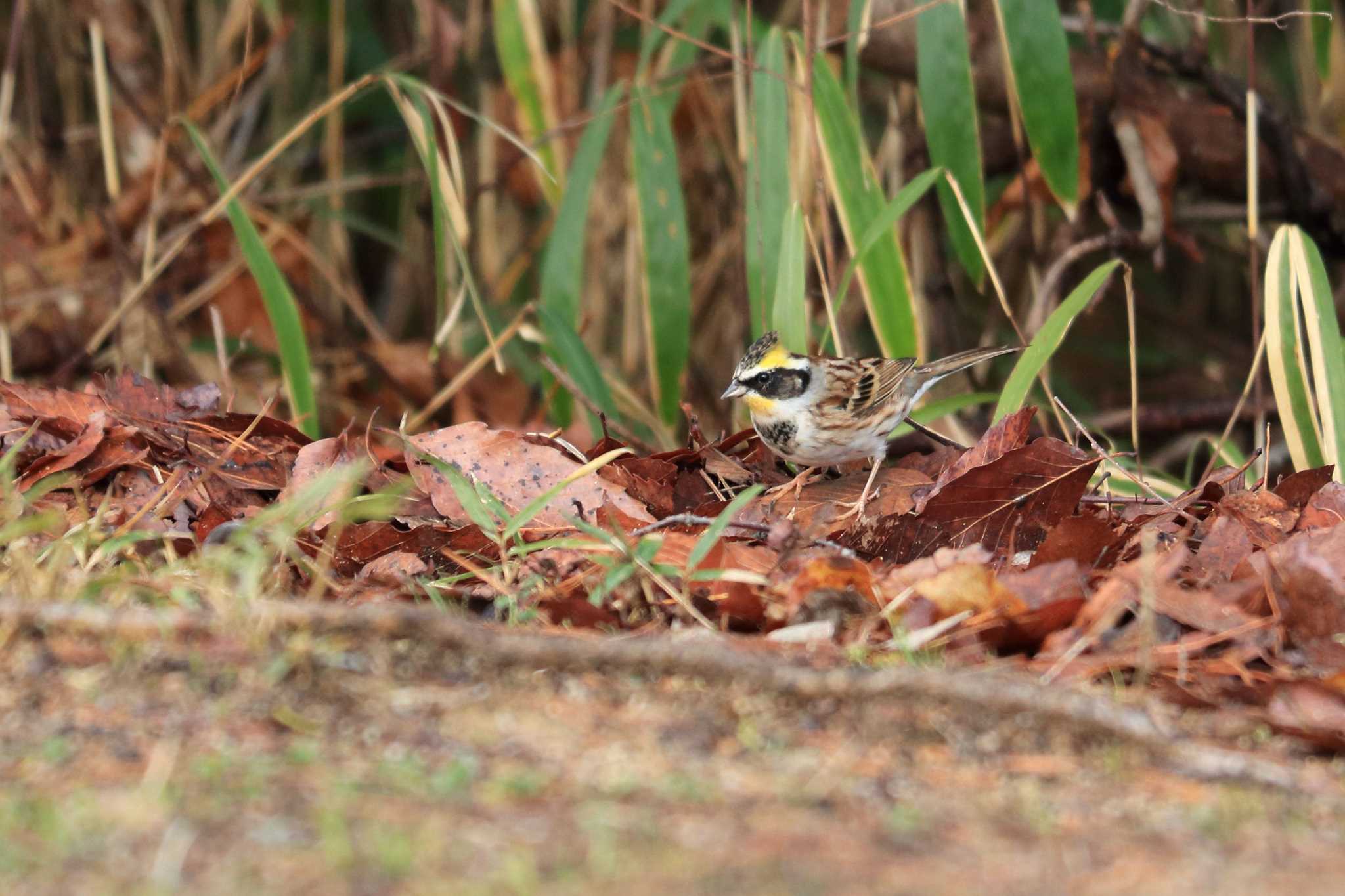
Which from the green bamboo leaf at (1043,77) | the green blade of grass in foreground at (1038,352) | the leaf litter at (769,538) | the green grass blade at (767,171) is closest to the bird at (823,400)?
the leaf litter at (769,538)

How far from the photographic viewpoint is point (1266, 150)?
19.0 feet

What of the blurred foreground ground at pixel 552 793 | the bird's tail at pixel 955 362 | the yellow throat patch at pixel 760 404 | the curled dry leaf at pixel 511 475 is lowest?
the bird's tail at pixel 955 362

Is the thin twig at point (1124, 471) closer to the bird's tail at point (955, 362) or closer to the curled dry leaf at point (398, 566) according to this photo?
the curled dry leaf at point (398, 566)

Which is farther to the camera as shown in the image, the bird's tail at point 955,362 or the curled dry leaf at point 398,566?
the bird's tail at point 955,362

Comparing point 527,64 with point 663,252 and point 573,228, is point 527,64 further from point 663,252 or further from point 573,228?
point 663,252

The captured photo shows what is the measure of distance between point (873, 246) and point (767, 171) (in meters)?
0.43

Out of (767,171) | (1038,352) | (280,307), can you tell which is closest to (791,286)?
(767,171)

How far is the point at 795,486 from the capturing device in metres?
3.81

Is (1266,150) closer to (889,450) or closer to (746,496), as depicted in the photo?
(889,450)

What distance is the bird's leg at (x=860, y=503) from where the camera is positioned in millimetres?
3412

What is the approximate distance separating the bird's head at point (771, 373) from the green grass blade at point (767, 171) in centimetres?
17

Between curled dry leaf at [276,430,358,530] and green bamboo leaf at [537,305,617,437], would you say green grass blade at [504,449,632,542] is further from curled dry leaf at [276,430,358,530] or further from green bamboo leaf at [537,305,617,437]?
green bamboo leaf at [537,305,617,437]

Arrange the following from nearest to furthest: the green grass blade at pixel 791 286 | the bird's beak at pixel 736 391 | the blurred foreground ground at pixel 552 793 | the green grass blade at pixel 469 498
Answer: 1. the blurred foreground ground at pixel 552 793
2. the green grass blade at pixel 469 498
3. the green grass blade at pixel 791 286
4. the bird's beak at pixel 736 391

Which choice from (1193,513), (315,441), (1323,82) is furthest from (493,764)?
(1323,82)
